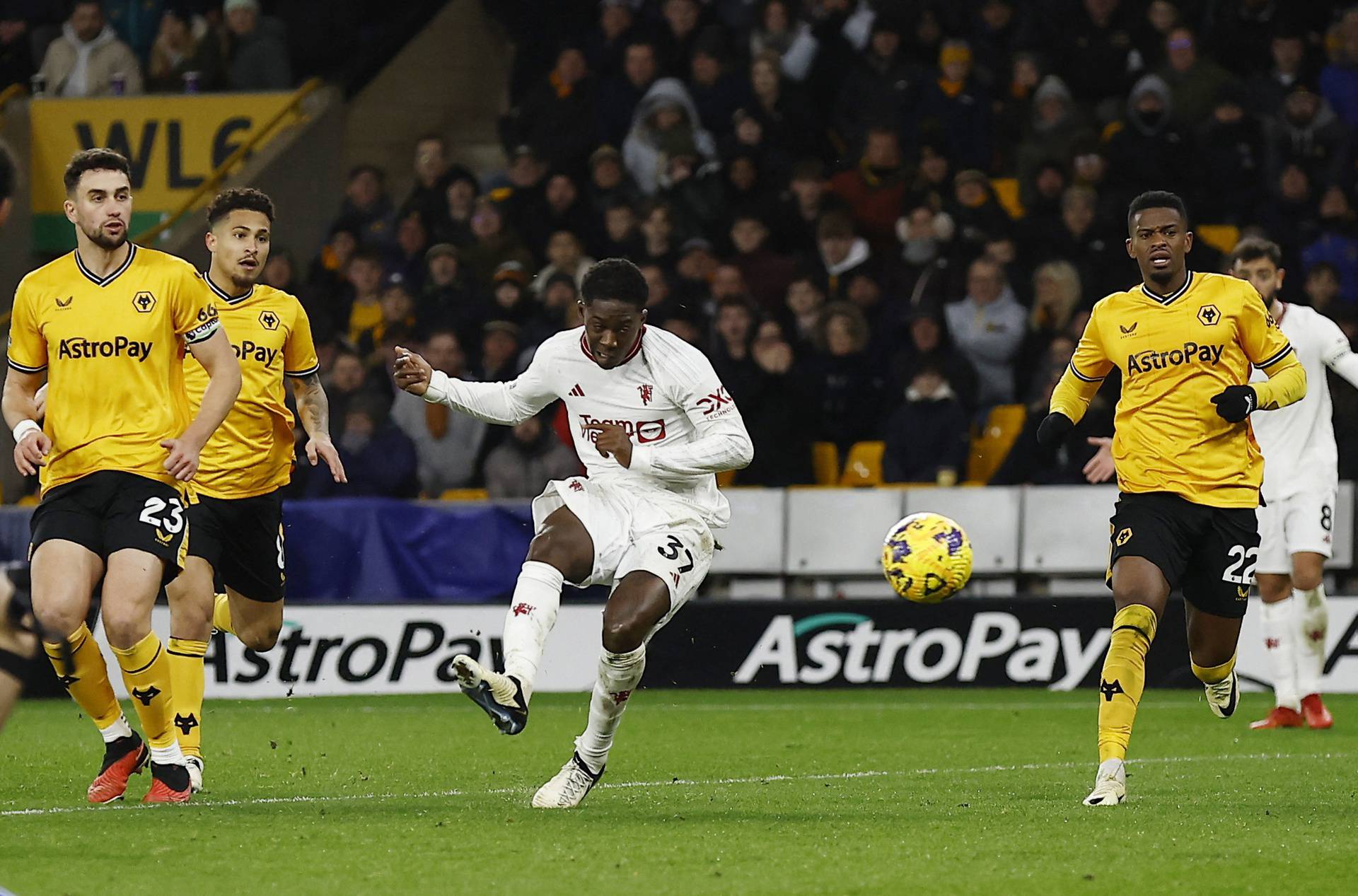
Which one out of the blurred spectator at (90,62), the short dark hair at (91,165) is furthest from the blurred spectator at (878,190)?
the short dark hair at (91,165)

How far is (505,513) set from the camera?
14500 mm

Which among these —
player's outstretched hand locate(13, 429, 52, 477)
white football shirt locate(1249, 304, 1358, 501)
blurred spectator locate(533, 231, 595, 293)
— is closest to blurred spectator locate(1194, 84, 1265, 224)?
blurred spectator locate(533, 231, 595, 293)

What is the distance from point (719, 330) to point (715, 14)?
4.39 metres

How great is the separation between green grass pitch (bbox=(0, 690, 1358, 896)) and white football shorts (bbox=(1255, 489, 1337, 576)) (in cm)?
99

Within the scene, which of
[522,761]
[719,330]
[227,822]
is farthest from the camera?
[719,330]

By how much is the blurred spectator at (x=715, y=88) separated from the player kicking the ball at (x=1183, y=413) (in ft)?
30.5

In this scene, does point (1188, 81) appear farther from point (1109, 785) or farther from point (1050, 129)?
point (1109, 785)

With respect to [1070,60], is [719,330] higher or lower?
lower

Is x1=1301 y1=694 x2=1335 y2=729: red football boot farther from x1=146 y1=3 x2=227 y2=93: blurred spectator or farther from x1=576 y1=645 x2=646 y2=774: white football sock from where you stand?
x1=146 y1=3 x2=227 y2=93: blurred spectator

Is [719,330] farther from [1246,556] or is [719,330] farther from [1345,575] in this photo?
[1246,556]

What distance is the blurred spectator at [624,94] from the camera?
17.9 m

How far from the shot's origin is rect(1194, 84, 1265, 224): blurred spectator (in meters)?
16.2

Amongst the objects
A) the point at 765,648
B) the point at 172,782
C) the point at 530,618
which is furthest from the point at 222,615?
the point at 765,648

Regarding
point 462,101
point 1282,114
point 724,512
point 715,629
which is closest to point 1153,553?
point 724,512
